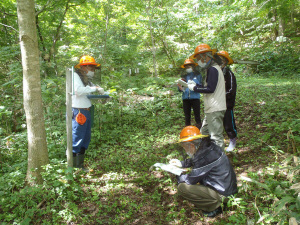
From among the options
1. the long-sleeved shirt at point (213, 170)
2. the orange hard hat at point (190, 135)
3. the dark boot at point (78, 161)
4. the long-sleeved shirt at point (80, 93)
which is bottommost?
the dark boot at point (78, 161)

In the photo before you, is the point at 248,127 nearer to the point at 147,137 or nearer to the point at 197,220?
the point at 147,137

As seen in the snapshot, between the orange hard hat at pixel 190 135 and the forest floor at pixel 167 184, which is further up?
the orange hard hat at pixel 190 135

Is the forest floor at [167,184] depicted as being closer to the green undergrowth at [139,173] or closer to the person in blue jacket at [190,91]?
the green undergrowth at [139,173]

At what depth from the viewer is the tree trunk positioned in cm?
289

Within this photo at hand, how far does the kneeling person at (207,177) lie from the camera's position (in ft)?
8.82

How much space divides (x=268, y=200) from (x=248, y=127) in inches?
124

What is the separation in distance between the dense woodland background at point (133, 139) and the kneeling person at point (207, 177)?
174 mm

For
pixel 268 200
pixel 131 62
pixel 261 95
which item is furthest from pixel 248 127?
pixel 131 62

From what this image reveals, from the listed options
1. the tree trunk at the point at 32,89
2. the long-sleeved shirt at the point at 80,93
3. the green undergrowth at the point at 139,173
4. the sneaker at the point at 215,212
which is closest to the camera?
the green undergrowth at the point at 139,173

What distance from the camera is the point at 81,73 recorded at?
3.73m

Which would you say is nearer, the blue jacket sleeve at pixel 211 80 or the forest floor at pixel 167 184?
the forest floor at pixel 167 184

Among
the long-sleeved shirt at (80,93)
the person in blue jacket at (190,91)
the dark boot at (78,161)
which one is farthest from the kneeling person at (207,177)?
the person in blue jacket at (190,91)

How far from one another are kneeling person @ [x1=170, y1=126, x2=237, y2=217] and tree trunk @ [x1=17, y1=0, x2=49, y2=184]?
236cm

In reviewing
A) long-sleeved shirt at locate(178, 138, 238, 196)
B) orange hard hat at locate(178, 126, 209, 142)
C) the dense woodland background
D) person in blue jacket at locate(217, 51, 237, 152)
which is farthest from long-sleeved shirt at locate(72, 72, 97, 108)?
person in blue jacket at locate(217, 51, 237, 152)
